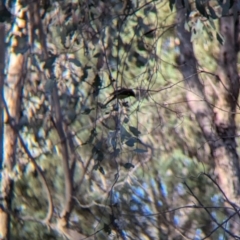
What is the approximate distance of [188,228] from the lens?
4996mm

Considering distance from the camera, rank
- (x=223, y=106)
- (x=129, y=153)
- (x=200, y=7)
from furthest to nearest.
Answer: (x=129, y=153)
(x=223, y=106)
(x=200, y=7)

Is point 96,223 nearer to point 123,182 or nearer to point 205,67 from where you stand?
point 123,182

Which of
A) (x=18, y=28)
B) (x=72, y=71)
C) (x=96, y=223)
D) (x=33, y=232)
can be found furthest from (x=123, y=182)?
(x=18, y=28)

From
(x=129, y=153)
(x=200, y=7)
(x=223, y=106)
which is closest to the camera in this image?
(x=200, y=7)

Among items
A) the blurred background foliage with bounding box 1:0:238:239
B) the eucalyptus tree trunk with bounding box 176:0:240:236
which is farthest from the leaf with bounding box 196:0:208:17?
the eucalyptus tree trunk with bounding box 176:0:240:236

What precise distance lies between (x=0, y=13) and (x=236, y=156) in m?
1.79

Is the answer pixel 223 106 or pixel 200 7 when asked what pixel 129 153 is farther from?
pixel 200 7

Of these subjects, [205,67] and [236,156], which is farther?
[205,67]

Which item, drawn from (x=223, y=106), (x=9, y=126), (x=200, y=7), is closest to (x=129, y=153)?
(x=223, y=106)

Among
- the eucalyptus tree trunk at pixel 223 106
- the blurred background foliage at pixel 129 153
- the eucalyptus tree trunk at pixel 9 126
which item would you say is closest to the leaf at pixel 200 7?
the blurred background foliage at pixel 129 153

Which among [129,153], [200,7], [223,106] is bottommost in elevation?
[200,7]

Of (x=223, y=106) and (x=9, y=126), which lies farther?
(x=9, y=126)

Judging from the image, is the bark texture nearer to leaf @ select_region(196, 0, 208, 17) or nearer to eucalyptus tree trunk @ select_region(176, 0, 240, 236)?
eucalyptus tree trunk @ select_region(176, 0, 240, 236)

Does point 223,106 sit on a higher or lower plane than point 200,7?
higher
